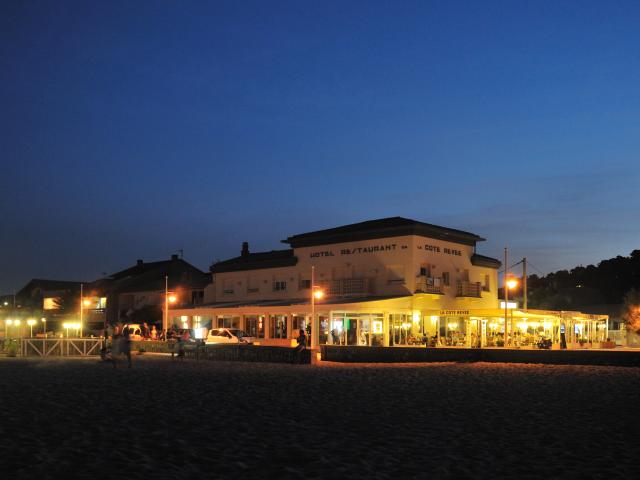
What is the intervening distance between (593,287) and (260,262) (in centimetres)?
6766

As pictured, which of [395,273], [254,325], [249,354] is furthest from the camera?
[254,325]

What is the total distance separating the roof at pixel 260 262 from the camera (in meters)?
55.2

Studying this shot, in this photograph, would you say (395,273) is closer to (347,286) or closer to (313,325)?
(347,286)

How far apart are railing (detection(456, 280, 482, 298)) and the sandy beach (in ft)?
89.6

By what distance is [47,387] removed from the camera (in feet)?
71.4

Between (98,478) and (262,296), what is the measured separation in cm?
4774

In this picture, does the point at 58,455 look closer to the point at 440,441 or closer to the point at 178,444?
the point at 178,444

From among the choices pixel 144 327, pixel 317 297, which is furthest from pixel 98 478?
pixel 144 327

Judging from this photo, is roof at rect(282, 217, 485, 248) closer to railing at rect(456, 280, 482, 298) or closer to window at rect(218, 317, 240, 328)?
railing at rect(456, 280, 482, 298)

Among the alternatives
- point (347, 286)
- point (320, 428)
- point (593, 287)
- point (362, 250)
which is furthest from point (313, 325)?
point (593, 287)

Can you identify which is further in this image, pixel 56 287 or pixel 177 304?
pixel 56 287

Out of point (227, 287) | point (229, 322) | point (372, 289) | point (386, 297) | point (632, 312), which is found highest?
point (227, 287)

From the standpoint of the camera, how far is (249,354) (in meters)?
38.8

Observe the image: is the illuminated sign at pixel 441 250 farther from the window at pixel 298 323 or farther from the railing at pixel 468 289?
the window at pixel 298 323
